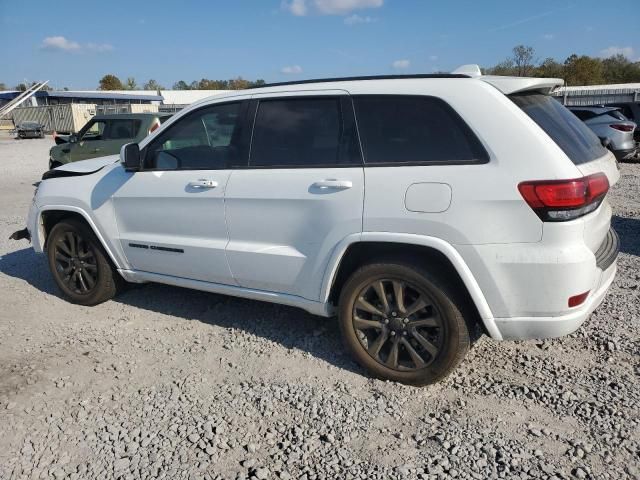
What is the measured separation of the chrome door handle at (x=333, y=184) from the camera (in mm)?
3088

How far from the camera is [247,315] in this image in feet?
14.3

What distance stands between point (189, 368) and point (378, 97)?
7.34 feet

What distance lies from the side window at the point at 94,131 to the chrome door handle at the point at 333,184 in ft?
32.2

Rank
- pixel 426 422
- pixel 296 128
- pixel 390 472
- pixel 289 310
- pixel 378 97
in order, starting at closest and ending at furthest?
pixel 390 472 → pixel 426 422 → pixel 378 97 → pixel 296 128 → pixel 289 310

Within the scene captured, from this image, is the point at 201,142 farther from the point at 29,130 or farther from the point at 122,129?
the point at 29,130

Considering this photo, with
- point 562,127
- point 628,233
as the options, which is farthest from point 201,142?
point 628,233

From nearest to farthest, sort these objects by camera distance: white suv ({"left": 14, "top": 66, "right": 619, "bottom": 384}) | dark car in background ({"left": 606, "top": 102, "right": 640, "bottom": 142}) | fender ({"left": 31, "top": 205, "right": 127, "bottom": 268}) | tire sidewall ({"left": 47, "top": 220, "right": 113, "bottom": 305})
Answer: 1. white suv ({"left": 14, "top": 66, "right": 619, "bottom": 384})
2. fender ({"left": 31, "top": 205, "right": 127, "bottom": 268})
3. tire sidewall ({"left": 47, "top": 220, "right": 113, "bottom": 305})
4. dark car in background ({"left": 606, "top": 102, "right": 640, "bottom": 142})

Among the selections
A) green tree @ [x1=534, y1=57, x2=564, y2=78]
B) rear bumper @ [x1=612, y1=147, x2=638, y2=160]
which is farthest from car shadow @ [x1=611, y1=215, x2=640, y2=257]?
green tree @ [x1=534, y1=57, x2=564, y2=78]

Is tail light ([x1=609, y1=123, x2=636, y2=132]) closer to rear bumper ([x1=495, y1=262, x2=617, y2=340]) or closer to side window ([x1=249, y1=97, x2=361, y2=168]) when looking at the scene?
rear bumper ([x1=495, y1=262, x2=617, y2=340])

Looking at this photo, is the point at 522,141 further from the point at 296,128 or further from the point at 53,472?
the point at 53,472

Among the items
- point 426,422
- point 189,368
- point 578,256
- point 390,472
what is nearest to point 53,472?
point 189,368

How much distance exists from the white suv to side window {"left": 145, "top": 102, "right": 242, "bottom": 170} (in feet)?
0.05

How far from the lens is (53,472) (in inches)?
100

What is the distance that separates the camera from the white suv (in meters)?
2.70
